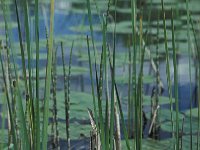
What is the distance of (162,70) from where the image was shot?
3164mm

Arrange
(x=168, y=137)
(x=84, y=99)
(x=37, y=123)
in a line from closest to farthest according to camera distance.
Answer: (x=37, y=123) < (x=168, y=137) < (x=84, y=99)

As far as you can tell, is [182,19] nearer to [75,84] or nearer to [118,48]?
[118,48]

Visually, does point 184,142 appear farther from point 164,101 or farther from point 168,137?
point 164,101

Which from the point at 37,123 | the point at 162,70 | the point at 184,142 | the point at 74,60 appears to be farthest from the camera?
the point at 74,60

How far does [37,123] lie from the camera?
2.68 feet

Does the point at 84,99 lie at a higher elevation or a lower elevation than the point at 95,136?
lower

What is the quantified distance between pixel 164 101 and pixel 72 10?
259 centimetres

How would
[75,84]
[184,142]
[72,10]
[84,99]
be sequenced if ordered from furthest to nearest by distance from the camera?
[72,10] < [75,84] < [84,99] < [184,142]

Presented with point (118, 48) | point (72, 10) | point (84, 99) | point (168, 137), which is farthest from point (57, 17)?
point (168, 137)

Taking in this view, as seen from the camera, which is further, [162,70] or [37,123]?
[162,70]

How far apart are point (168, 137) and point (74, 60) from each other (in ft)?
4.64

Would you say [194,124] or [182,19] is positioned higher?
[182,19]

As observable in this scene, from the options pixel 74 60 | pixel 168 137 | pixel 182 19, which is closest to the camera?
pixel 168 137

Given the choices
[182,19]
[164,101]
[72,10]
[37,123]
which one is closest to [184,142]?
[164,101]
